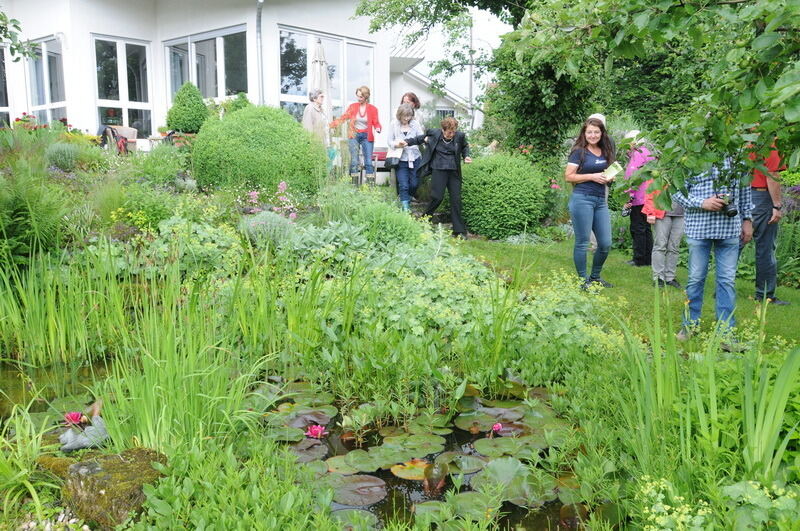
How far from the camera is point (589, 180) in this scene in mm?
6227

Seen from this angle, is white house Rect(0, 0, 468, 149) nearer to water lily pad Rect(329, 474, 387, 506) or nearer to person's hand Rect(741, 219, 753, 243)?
person's hand Rect(741, 219, 753, 243)

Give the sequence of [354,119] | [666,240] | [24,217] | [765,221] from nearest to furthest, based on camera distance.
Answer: [24,217] < [765,221] < [666,240] < [354,119]

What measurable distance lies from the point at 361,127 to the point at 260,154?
135 inches

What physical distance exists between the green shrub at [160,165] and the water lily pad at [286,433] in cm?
663

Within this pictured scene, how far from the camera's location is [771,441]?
1945mm

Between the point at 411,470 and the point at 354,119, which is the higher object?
the point at 354,119

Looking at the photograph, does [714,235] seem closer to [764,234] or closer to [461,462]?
[764,234]

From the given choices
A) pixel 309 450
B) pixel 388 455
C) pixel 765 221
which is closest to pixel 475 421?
pixel 388 455

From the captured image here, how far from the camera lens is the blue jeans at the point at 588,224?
20.7ft

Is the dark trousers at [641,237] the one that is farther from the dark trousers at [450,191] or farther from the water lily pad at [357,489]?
the water lily pad at [357,489]

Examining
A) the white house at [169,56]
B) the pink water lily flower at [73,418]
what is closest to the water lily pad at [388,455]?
the pink water lily flower at [73,418]

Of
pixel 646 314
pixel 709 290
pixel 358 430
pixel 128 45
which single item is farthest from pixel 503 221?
pixel 128 45

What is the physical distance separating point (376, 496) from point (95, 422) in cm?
115

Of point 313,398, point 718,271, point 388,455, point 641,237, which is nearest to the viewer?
point 388,455
